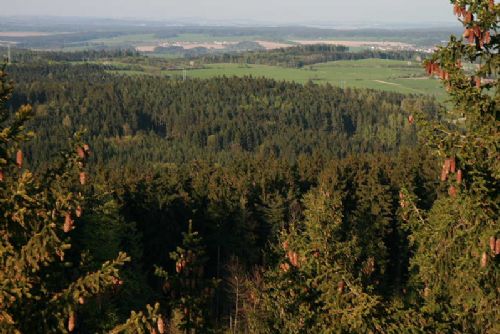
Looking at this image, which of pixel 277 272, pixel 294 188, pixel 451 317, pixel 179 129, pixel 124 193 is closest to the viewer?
pixel 451 317

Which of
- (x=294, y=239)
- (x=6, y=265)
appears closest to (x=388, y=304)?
(x=294, y=239)

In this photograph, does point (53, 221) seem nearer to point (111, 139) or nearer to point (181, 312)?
point (181, 312)

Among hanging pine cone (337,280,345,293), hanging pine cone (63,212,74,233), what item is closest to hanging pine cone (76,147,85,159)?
hanging pine cone (63,212,74,233)

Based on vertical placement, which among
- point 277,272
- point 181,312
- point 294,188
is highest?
point 277,272

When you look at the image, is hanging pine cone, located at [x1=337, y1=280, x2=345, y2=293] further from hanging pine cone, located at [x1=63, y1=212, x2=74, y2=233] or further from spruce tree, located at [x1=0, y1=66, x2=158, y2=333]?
hanging pine cone, located at [x1=63, y1=212, x2=74, y2=233]

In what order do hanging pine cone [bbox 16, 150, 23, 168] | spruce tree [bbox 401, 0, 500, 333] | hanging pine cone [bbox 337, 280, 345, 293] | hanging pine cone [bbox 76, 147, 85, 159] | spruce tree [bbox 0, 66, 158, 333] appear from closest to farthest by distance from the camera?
spruce tree [bbox 0, 66, 158, 333]
hanging pine cone [bbox 16, 150, 23, 168]
hanging pine cone [bbox 76, 147, 85, 159]
spruce tree [bbox 401, 0, 500, 333]
hanging pine cone [bbox 337, 280, 345, 293]

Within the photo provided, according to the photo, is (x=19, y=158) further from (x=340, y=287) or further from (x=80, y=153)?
(x=340, y=287)

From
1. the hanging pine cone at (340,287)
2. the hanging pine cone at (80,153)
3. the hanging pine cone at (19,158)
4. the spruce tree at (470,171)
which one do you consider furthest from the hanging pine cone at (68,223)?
the spruce tree at (470,171)

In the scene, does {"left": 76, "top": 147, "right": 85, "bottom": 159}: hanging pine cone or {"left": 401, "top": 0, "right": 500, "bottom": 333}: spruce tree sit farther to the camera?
{"left": 401, "top": 0, "right": 500, "bottom": 333}: spruce tree

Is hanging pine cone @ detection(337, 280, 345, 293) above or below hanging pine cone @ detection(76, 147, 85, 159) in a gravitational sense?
below

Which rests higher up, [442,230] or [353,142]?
[442,230]

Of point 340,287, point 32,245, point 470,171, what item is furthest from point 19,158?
point 470,171
